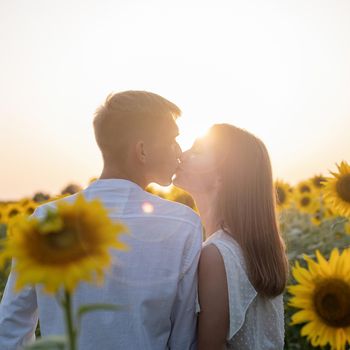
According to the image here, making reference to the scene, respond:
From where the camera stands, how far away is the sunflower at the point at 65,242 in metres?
1.13

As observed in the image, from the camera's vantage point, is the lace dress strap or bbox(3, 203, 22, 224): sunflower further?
bbox(3, 203, 22, 224): sunflower

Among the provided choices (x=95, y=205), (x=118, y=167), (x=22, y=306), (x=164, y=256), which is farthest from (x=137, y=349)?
(x=95, y=205)

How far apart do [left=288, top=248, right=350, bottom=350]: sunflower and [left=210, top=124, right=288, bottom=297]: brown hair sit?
0.50 m

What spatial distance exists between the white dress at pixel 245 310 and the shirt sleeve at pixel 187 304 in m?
0.07

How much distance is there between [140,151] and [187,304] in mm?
796

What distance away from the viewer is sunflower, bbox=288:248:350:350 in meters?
2.35

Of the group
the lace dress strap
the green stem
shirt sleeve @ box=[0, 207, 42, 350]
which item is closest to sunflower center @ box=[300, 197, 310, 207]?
the lace dress strap

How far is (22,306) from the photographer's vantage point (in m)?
2.71

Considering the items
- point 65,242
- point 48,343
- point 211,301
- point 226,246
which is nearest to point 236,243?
point 226,246

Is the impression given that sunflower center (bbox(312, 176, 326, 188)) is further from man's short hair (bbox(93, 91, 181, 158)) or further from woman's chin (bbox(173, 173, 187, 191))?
man's short hair (bbox(93, 91, 181, 158))

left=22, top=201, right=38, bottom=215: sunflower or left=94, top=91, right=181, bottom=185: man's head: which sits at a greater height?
left=94, top=91, right=181, bottom=185: man's head

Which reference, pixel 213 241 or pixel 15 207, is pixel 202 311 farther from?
pixel 15 207

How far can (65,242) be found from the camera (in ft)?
3.87

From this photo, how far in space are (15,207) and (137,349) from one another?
7721mm
